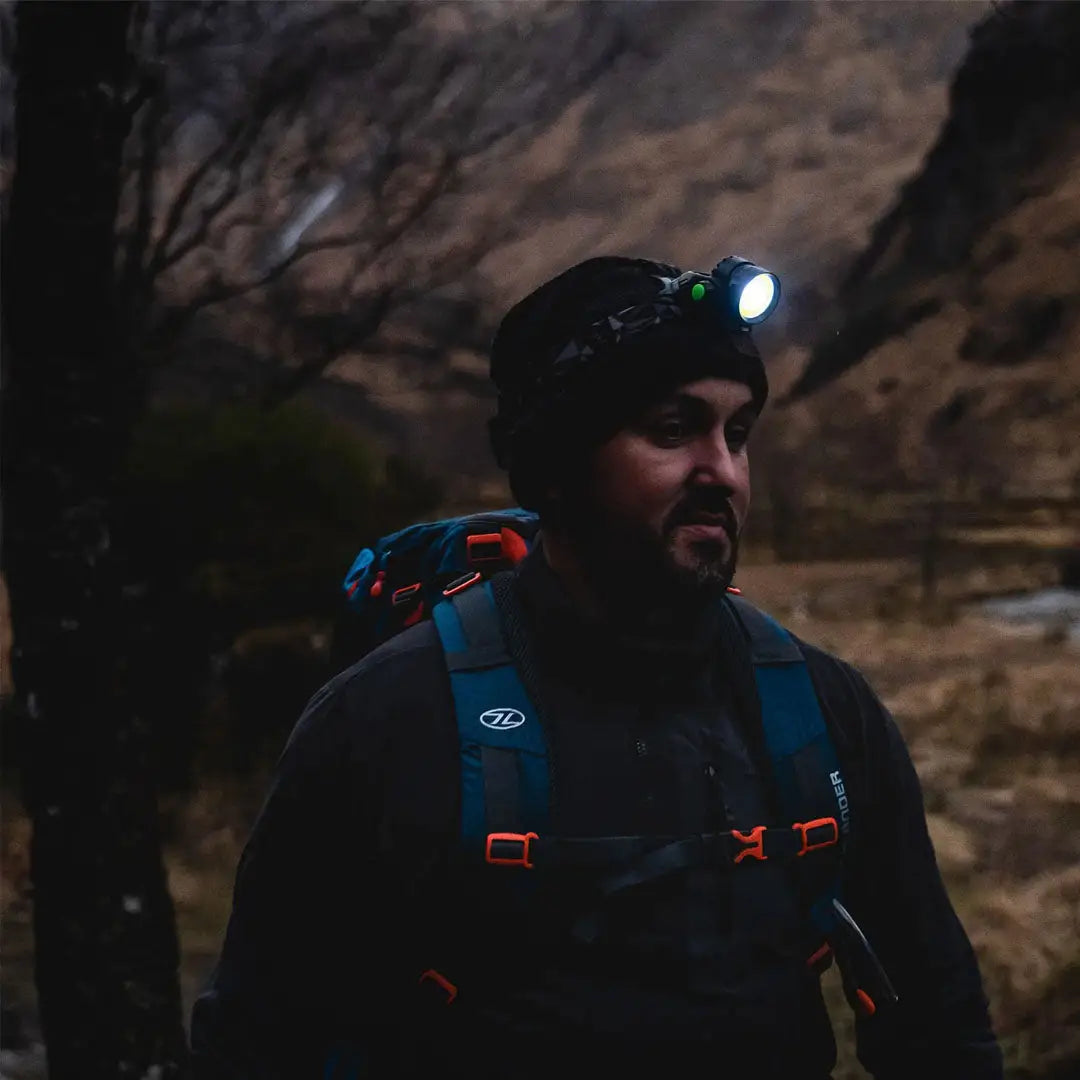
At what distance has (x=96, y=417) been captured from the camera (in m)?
3.09

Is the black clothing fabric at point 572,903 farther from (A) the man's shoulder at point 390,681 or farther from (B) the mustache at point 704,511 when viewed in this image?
(B) the mustache at point 704,511

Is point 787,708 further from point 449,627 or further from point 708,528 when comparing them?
point 449,627

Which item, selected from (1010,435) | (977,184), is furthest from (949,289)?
(1010,435)

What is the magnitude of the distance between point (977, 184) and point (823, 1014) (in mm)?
8722

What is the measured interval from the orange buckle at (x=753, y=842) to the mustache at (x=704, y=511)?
352mm

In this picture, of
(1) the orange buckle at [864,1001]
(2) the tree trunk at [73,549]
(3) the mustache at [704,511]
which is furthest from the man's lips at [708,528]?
(2) the tree trunk at [73,549]

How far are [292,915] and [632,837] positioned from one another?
42 cm

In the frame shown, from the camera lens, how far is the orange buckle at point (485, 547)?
5.92 feet

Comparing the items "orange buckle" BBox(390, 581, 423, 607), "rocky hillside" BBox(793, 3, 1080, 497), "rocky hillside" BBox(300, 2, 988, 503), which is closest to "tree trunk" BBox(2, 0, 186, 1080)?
"orange buckle" BBox(390, 581, 423, 607)

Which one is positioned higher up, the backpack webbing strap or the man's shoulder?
the man's shoulder

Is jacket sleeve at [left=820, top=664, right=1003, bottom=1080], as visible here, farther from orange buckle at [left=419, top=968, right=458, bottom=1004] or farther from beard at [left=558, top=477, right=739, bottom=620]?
orange buckle at [left=419, top=968, right=458, bottom=1004]

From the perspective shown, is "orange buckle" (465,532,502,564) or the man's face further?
"orange buckle" (465,532,502,564)

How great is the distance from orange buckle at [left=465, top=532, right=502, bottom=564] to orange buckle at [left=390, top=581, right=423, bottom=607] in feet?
0.31

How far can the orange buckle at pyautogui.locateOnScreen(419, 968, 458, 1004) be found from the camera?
1365 mm
